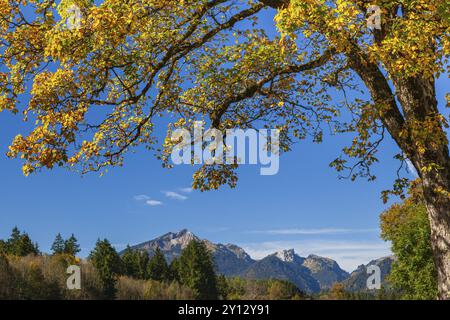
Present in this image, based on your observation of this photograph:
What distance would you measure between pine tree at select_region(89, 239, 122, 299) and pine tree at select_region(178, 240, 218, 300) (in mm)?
16160

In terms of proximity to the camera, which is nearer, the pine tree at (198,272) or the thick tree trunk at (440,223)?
the thick tree trunk at (440,223)

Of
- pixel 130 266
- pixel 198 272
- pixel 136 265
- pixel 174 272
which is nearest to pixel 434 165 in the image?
pixel 198 272

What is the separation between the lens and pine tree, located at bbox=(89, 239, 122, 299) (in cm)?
11312

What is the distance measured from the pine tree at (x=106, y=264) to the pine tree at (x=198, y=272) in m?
16.2

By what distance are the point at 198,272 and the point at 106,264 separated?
960 inches

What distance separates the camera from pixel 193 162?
21.5 metres

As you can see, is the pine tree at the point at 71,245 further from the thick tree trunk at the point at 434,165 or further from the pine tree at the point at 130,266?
the thick tree trunk at the point at 434,165

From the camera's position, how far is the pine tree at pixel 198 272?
131 m

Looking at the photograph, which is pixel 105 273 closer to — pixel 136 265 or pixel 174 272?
pixel 136 265

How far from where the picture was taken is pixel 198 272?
5281 inches

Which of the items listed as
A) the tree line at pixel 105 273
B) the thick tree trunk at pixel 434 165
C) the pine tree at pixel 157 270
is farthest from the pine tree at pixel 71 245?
the thick tree trunk at pixel 434 165

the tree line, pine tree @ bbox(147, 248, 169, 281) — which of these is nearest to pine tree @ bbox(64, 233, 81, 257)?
the tree line
